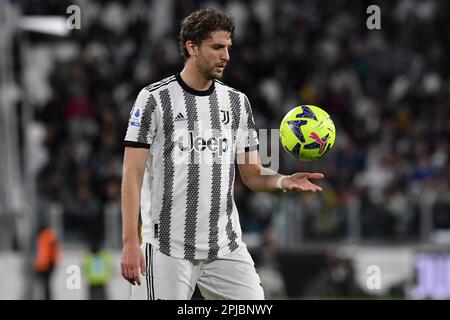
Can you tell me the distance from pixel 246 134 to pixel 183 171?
1.78 ft

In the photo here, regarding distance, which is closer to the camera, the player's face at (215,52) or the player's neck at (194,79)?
the player's face at (215,52)

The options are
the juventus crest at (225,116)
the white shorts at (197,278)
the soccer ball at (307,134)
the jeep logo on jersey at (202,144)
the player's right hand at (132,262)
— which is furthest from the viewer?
the soccer ball at (307,134)

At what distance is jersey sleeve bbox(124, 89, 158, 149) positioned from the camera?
593 cm

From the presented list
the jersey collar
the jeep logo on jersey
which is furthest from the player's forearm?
the jersey collar

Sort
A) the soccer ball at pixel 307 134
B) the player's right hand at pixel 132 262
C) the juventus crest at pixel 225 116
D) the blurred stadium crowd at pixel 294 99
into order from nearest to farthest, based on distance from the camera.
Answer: the player's right hand at pixel 132 262
the juventus crest at pixel 225 116
the soccer ball at pixel 307 134
the blurred stadium crowd at pixel 294 99

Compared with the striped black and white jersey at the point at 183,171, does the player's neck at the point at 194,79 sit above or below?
above

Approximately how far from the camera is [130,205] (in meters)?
5.77

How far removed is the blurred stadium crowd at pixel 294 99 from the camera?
1589 cm

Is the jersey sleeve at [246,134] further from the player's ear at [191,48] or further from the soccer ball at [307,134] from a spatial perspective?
the player's ear at [191,48]

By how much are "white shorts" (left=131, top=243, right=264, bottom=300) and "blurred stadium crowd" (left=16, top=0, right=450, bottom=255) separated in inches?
356

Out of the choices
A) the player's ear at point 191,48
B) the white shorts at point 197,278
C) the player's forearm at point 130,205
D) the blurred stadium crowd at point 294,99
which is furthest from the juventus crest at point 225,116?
the blurred stadium crowd at point 294,99

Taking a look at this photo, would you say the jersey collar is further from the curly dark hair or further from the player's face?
the curly dark hair

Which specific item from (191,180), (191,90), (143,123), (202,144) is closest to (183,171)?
(191,180)

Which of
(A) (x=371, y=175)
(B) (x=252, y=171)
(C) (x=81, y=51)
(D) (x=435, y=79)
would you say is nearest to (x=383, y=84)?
(D) (x=435, y=79)
